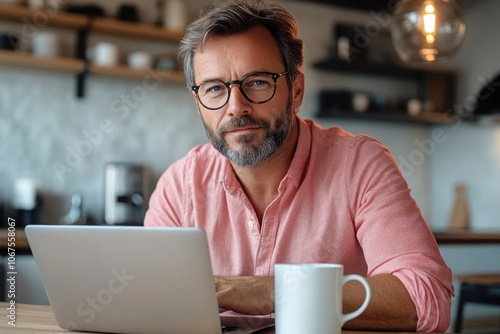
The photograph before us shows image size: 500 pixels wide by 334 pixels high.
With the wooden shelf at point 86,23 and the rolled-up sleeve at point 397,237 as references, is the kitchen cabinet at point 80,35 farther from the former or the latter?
the rolled-up sleeve at point 397,237

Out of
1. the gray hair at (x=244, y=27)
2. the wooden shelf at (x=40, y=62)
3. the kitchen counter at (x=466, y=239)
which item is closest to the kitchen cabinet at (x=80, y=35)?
the wooden shelf at (x=40, y=62)

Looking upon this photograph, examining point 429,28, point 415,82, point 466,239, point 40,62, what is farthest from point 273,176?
point 415,82

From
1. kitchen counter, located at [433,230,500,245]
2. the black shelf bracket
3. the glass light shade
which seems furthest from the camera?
the black shelf bracket

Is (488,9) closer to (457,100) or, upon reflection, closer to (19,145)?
(457,100)

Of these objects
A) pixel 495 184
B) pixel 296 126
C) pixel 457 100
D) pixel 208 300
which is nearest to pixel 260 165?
pixel 296 126

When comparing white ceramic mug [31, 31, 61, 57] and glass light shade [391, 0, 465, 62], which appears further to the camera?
white ceramic mug [31, 31, 61, 57]

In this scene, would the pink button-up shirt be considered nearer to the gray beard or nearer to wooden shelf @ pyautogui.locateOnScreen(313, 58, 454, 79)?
the gray beard

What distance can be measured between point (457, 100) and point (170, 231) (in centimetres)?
460

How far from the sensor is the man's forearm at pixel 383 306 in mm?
1143

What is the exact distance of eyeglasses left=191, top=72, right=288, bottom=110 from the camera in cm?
147

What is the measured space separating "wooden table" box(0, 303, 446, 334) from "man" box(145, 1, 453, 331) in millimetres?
375

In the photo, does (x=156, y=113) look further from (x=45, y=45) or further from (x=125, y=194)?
(x=45, y=45)

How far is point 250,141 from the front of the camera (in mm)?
1468

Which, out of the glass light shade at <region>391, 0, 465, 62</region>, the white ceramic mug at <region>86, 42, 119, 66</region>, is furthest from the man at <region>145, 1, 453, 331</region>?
the white ceramic mug at <region>86, 42, 119, 66</region>
